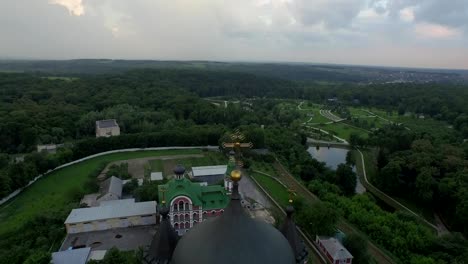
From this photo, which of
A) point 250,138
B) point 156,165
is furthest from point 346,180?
point 156,165

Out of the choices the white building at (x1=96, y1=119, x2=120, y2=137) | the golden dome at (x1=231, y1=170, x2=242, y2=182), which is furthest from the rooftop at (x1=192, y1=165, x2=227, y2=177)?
the golden dome at (x1=231, y1=170, x2=242, y2=182)

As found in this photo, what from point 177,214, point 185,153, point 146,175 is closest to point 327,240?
point 177,214

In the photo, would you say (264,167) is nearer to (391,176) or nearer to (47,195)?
(391,176)

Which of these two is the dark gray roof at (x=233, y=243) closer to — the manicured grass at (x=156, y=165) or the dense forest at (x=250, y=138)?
the dense forest at (x=250, y=138)

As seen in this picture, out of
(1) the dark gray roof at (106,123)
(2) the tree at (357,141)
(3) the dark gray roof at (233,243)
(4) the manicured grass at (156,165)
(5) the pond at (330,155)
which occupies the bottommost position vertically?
(5) the pond at (330,155)

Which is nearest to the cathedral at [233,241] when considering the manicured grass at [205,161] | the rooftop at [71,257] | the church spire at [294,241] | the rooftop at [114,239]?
the church spire at [294,241]

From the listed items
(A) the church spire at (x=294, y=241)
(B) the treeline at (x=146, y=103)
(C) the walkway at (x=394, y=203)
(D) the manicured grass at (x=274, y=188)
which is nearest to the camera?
(A) the church spire at (x=294, y=241)
